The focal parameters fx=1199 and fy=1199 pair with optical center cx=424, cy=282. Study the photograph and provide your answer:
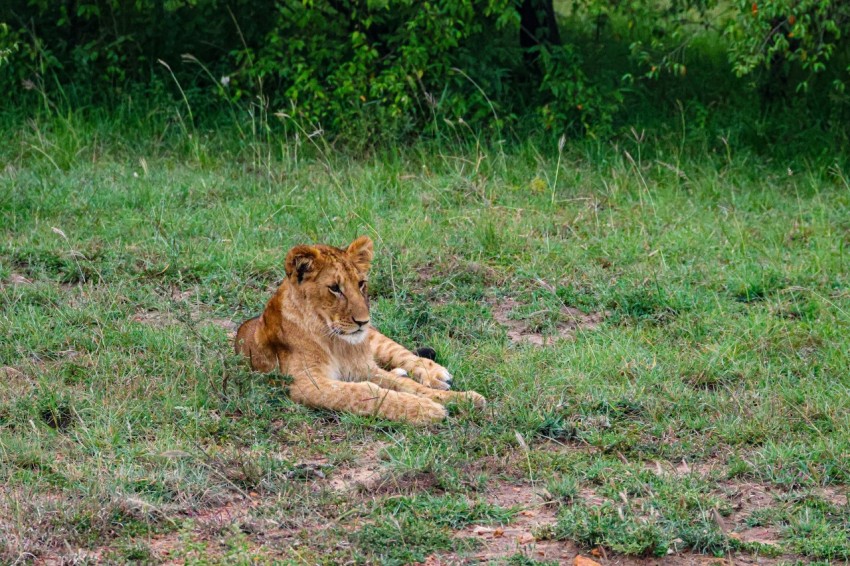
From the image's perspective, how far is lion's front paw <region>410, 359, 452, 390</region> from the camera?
19.3ft

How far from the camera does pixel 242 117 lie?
10.3 metres

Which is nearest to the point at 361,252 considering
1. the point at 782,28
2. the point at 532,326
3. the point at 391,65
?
the point at 532,326

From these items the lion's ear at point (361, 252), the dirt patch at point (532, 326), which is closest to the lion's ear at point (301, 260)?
the lion's ear at point (361, 252)

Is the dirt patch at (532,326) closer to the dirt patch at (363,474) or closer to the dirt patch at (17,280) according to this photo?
the dirt patch at (363,474)

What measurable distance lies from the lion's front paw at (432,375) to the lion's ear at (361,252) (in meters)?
0.56

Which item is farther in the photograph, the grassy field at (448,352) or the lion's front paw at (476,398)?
the lion's front paw at (476,398)

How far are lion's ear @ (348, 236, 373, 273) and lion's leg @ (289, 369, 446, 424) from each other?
58cm

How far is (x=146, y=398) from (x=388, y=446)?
1233mm

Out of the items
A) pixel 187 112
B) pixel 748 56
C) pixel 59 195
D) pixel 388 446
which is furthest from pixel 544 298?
pixel 187 112

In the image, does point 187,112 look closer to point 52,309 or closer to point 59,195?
point 59,195

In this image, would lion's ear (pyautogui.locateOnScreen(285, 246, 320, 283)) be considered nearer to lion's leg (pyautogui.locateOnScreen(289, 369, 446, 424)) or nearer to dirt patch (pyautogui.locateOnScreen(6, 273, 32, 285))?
lion's leg (pyautogui.locateOnScreen(289, 369, 446, 424))

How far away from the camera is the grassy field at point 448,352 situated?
4.43 meters

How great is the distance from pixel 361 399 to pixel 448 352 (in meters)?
0.93

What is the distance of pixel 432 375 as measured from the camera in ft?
19.4
